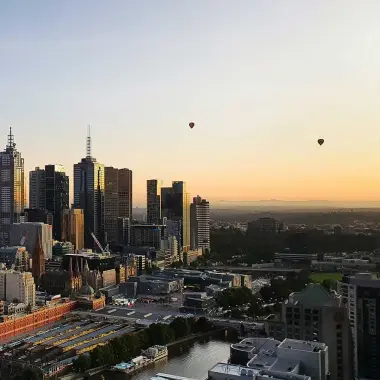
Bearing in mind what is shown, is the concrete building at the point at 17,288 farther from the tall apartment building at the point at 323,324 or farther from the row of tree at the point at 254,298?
Result: the tall apartment building at the point at 323,324

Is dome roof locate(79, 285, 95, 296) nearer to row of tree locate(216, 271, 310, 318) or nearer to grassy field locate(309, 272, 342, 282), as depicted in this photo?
row of tree locate(216, 271, 310, 318)

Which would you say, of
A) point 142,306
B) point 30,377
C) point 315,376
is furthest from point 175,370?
point 142,306

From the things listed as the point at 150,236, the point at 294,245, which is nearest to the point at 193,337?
the point at 150,236

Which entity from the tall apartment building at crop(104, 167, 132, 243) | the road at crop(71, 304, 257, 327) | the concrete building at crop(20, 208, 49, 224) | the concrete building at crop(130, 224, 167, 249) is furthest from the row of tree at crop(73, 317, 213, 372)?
the tall apartment building at crop(104, 167, 132, 243)

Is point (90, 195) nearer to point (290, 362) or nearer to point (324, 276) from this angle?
point (324, 276)

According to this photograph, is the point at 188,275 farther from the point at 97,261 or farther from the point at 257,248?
the point at 257,248

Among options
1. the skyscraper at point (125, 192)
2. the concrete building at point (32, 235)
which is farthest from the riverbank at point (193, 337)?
the skyscraper at point (125, 192)
